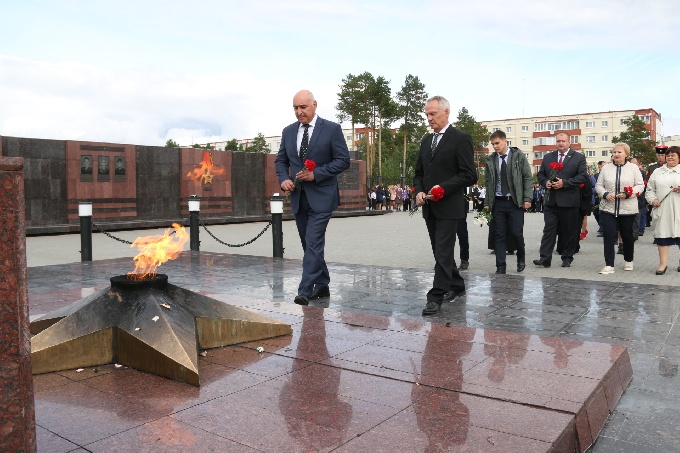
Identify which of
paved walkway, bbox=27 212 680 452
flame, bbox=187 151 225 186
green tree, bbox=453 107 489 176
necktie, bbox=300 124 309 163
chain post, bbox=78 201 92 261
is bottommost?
paved walkway, bbox=27 212 680 452

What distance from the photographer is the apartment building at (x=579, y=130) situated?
92.6 metres

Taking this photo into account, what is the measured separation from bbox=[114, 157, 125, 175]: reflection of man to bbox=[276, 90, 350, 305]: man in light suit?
50.2 ft

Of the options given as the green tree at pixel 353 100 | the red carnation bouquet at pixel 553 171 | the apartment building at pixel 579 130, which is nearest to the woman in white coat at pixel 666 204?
the red carnation bouquet at pixel 553 171

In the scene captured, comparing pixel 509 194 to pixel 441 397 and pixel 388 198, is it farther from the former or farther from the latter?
pixel 388 198

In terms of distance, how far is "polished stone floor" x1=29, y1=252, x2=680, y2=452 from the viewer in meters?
2.42

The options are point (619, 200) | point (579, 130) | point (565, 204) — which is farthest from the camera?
point (579, 130)

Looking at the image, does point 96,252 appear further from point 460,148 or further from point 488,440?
point 488,440

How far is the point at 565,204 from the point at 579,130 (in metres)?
91.5

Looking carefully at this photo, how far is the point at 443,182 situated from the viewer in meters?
5.44

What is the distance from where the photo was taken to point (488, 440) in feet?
7.86

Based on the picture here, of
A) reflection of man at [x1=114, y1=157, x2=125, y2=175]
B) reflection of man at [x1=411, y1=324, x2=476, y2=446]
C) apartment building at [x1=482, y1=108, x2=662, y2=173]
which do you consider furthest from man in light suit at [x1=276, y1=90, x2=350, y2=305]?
apartment building at [x1=482, y1=108, x2=662, y2=173]

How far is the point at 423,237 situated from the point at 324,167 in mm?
9354

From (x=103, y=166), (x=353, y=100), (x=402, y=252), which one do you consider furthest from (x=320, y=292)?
(x=353, y=100)

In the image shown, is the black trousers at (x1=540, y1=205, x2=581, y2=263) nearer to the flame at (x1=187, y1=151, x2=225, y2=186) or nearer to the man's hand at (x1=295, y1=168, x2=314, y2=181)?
the man's hand at (x1=295, y1=168, x2=314, y2=181)
